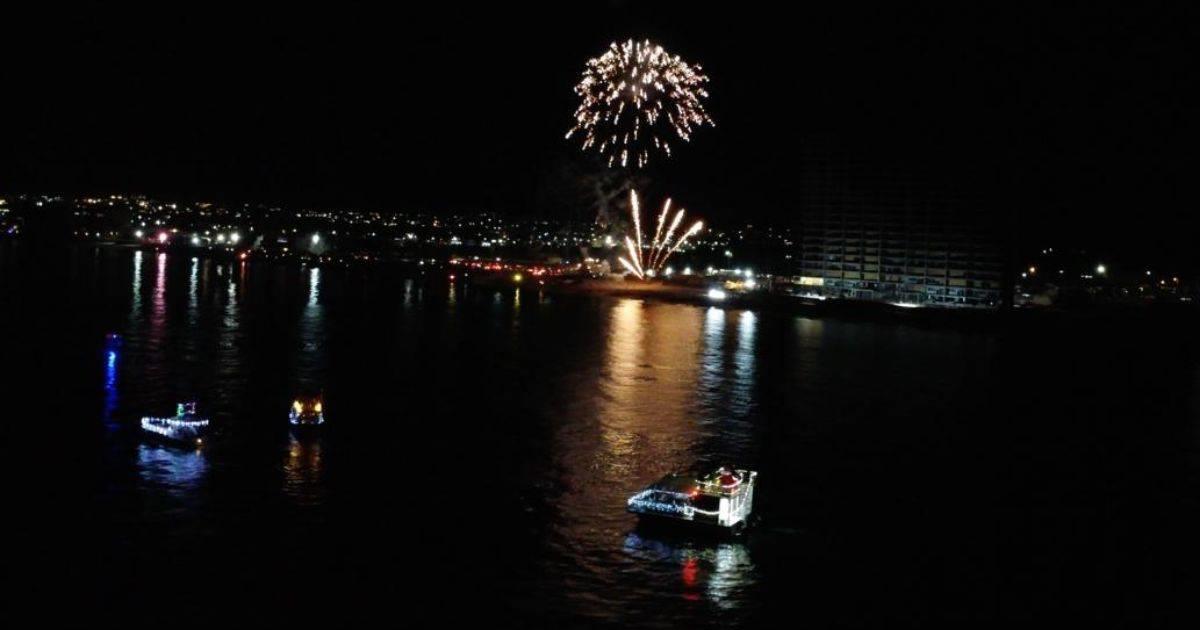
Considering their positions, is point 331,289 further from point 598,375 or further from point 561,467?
point 561,467

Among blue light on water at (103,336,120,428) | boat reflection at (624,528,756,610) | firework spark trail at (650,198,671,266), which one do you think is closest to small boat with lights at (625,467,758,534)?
boat reflection at (624,528,756,610)

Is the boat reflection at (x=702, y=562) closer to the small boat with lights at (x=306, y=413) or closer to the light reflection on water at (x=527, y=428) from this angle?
the light reflection on water at (x=527, y=428)

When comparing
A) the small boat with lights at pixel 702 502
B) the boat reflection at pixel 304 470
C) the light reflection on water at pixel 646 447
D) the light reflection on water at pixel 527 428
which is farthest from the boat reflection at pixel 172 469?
the small boat with lights at pixel 702 502

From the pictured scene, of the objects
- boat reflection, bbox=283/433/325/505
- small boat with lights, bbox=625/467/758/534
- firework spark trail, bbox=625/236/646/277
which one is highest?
firework spark trail, bbox=625/236/646/277

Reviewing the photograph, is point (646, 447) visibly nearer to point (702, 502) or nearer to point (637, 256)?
point (702, 502)

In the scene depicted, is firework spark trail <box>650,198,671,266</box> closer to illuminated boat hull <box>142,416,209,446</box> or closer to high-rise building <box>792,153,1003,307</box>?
high-rise building <box>792,153,1003,307</box>

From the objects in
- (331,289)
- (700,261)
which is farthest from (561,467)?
(700,261)
